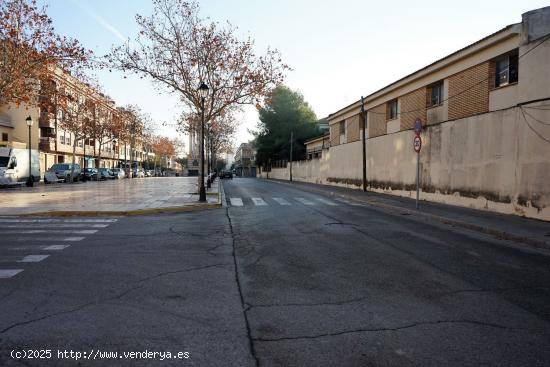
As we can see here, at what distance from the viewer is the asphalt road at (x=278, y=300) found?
3465 millimetres

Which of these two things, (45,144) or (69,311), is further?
(45,144)

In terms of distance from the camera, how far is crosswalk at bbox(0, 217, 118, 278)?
6.68m

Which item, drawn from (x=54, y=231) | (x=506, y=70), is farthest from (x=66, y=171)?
(x=506, y=70)

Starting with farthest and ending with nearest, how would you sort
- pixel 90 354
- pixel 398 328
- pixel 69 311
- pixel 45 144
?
pixel 45 144
pixel 69 311
pixel 398 328
pixel 90 354

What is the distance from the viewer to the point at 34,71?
2198 cm

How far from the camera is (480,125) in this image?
51.1ft

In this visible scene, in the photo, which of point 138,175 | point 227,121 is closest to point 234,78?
point 227,121

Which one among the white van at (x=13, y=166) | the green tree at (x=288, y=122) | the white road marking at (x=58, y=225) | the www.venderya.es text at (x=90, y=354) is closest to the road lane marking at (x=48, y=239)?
the white road marking at (x=58, y=225)

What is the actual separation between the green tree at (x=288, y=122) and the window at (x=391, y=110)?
35.2 m

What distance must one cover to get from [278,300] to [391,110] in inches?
908

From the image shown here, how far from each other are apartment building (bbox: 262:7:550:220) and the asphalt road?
4.98 m

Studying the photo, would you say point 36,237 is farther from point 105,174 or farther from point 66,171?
point 105,174

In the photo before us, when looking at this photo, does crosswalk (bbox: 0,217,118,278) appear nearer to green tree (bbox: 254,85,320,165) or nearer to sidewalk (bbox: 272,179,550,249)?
sidewalk (bbox: 272,179,550,249)

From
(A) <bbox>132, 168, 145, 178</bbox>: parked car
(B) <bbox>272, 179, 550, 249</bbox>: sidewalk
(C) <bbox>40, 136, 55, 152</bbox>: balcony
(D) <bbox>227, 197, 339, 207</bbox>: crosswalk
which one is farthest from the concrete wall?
(A) <bbox>132, 168, 145, 178</bbox>: parked car
